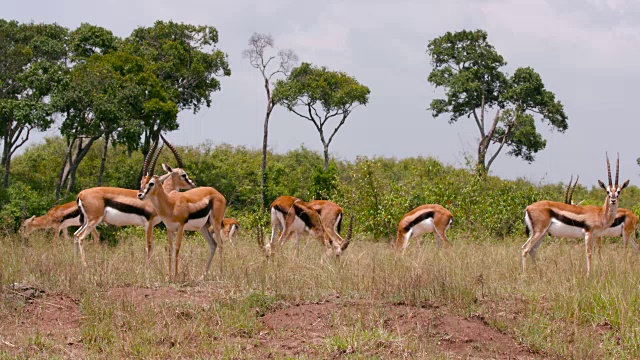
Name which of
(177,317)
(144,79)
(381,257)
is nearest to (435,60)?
(144,79)

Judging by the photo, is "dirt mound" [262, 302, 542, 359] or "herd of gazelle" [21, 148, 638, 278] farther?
"herd of gazelle" [21, 148, 638, 278]

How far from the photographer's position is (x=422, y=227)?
1389 cm

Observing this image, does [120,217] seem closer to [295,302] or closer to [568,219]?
[295,302]

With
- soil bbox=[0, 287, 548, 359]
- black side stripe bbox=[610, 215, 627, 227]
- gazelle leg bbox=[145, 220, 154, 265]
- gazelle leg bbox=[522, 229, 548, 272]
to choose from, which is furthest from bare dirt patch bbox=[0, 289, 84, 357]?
black side stripe bbox=[610, 215, 627, 227]

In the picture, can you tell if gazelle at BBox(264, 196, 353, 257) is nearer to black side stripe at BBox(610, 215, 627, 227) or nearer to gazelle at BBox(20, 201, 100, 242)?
gazelle at BBox(20, 201, 100, 242)

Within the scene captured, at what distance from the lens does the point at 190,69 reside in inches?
1122

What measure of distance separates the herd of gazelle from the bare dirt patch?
4.93 ft

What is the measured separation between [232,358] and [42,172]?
24554mm

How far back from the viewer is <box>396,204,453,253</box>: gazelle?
45.5ft

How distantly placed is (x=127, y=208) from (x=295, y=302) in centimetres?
400

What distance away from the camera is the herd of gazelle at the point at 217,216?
9039mm

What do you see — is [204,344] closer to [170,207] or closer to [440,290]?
[440,290]

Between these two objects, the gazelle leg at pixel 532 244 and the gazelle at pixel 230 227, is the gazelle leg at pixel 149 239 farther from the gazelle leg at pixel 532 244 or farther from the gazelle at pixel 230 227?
the gazelle at pixel 230 227

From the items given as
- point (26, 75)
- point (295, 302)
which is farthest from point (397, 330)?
point (26, 75)
